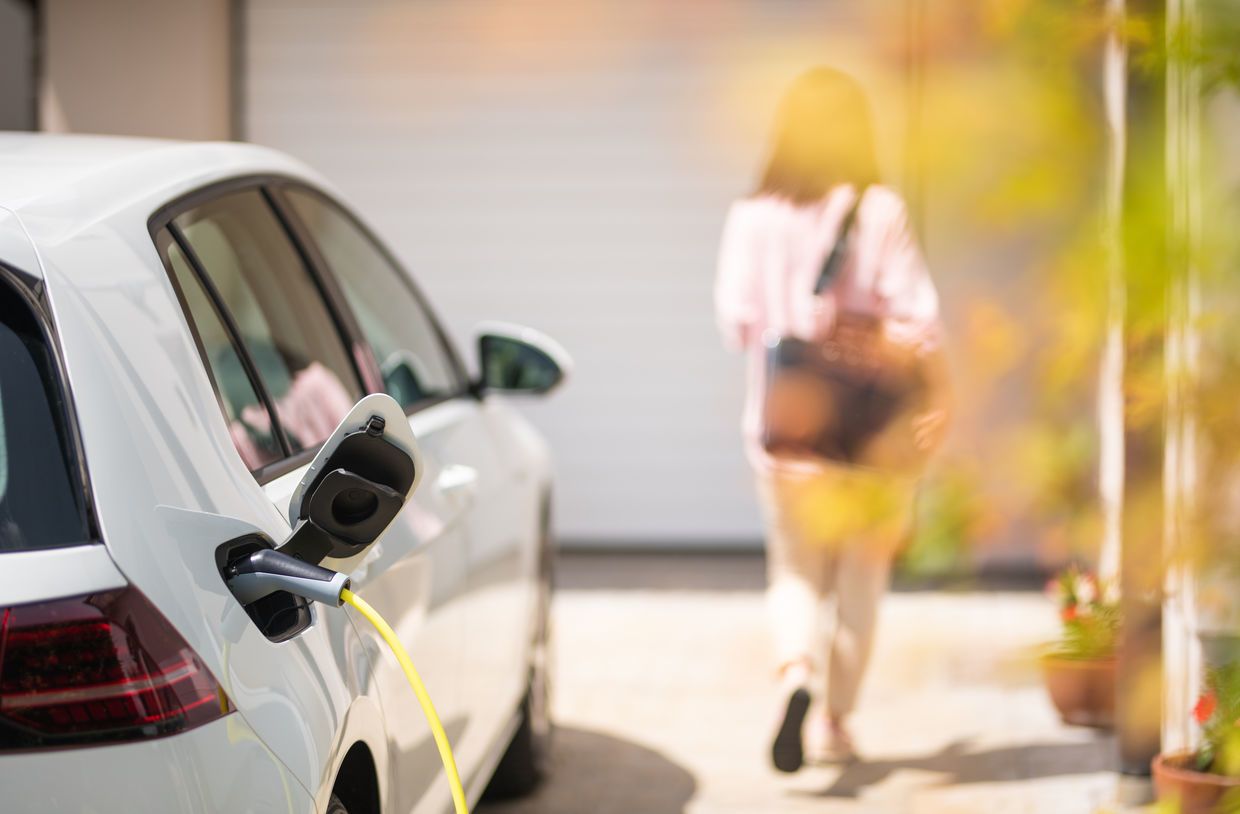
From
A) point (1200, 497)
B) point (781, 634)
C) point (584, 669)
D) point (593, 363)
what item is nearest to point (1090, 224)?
point (1200, 497)

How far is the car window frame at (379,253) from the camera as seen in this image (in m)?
3.00

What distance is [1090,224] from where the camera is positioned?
3.33 feet

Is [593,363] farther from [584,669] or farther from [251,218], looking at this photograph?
[251,218]

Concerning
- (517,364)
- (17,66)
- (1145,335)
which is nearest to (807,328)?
(517,364)

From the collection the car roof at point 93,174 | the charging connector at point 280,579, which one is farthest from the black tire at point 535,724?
the charging connector at point 280,579

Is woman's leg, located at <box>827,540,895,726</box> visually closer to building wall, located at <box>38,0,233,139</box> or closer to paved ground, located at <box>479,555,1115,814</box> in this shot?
paved ground, located at <box>479,555,1115,814</box>

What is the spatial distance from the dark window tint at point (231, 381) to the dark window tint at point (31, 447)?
462 mm

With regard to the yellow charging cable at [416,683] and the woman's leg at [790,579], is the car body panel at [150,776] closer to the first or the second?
the yellow charging cable at [416,683]

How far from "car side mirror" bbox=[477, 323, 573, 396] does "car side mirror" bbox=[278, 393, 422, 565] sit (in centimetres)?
187

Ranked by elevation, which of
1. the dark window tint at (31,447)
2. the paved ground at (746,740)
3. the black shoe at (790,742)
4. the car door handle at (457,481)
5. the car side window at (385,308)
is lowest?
the paved ground at (746,740)

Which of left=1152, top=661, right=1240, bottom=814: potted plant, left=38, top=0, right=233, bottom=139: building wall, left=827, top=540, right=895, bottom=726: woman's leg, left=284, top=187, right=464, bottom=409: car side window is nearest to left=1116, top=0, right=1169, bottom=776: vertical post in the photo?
left=1152, top=661, right=1240, bottom=814: potted plant

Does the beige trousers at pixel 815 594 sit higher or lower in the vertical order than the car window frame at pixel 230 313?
lower

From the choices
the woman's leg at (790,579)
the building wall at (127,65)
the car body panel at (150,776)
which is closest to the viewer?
the car body panel at (150,776)

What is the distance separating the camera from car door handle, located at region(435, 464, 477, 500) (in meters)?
2.92
